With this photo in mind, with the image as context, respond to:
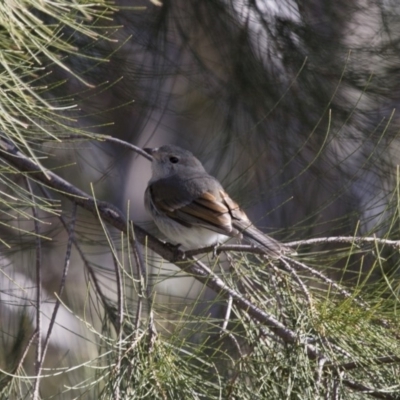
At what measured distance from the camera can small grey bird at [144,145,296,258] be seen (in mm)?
2873

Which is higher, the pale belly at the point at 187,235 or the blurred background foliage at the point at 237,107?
the blurred background foliage at the point at 237,107

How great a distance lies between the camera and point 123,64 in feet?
10.3

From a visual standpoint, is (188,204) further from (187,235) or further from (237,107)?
(237,107)

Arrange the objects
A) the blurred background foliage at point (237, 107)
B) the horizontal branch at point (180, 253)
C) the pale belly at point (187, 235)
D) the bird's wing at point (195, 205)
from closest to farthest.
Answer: the horizontal branch at point (180, 253), the blurred background foliage at point (237, 107), the bird's wing at point (195, 205), the pale belly at point (187, 235)

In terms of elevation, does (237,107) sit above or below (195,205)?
above

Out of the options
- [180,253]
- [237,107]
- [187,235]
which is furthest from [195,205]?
[180,253]

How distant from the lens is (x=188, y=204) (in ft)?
10.2

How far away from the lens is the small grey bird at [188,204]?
9.43ft

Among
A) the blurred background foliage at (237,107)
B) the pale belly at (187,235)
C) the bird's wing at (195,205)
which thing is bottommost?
the pale belly at (187,235)

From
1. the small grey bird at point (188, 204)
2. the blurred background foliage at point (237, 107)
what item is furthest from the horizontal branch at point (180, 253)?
the small grey bird at point (188, 204)

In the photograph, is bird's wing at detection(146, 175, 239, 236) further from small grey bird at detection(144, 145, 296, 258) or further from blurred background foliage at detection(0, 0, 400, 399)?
blurred background foliage at detection(0, 0, 400, 399)

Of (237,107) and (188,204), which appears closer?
(188,204)

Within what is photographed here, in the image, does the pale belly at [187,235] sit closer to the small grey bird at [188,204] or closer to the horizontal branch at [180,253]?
the small grey bird at [188,204]

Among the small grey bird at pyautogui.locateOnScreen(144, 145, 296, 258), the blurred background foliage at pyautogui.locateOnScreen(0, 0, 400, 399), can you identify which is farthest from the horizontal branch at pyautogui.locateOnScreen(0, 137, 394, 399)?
the small grey bird at pyautogui.locateOnScreen(144, 145, 296, 258)
